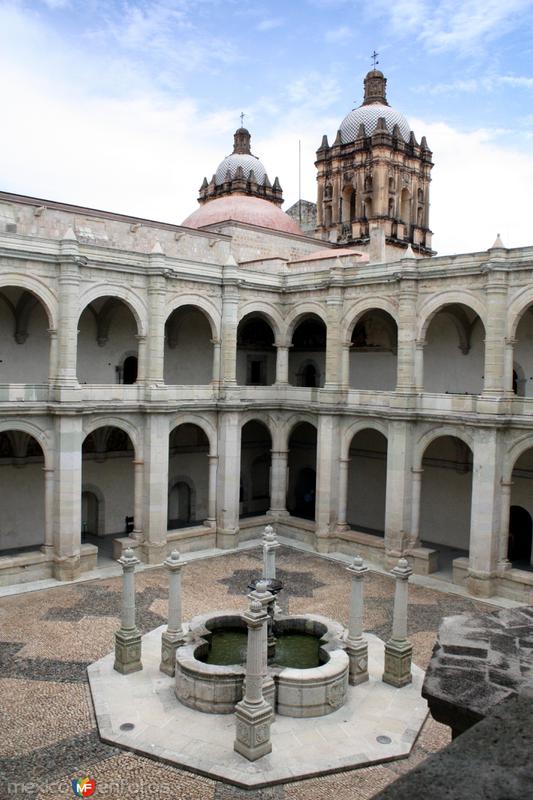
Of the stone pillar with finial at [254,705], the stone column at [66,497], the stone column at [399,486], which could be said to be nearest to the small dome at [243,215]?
the stone column at [399,486]

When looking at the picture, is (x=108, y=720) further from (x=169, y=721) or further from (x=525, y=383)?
(x=525, y=383)

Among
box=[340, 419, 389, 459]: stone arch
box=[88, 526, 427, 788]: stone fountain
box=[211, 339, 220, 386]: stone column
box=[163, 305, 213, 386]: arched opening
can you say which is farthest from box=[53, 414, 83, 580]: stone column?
box=[340, 419, 389, 459]: stone arch

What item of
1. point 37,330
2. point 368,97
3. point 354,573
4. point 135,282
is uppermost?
point 368,97

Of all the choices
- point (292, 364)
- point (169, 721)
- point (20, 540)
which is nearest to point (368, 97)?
point (292, 364)

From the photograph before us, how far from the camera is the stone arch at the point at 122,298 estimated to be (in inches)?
859

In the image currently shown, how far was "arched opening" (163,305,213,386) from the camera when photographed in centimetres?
2791

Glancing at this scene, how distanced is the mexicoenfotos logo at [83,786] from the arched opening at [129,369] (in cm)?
1769

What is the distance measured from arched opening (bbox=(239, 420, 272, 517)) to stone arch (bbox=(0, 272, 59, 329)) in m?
12.5

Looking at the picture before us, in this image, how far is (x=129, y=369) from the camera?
27.1m

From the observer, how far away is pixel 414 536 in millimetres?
23234

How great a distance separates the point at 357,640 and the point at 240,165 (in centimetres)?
3589

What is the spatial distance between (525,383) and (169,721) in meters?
17.0

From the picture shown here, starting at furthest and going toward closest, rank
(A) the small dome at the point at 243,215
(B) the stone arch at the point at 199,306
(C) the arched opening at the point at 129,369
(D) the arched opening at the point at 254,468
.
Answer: (A) the small dome at the point at 243,215
(D) the arched opening at the point at 254,468
(C) the arched opening at the point at 129,369
(B) the stone arch at the point at 199,306

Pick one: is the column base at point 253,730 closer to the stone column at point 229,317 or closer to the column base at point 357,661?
the column base at point 357,661
